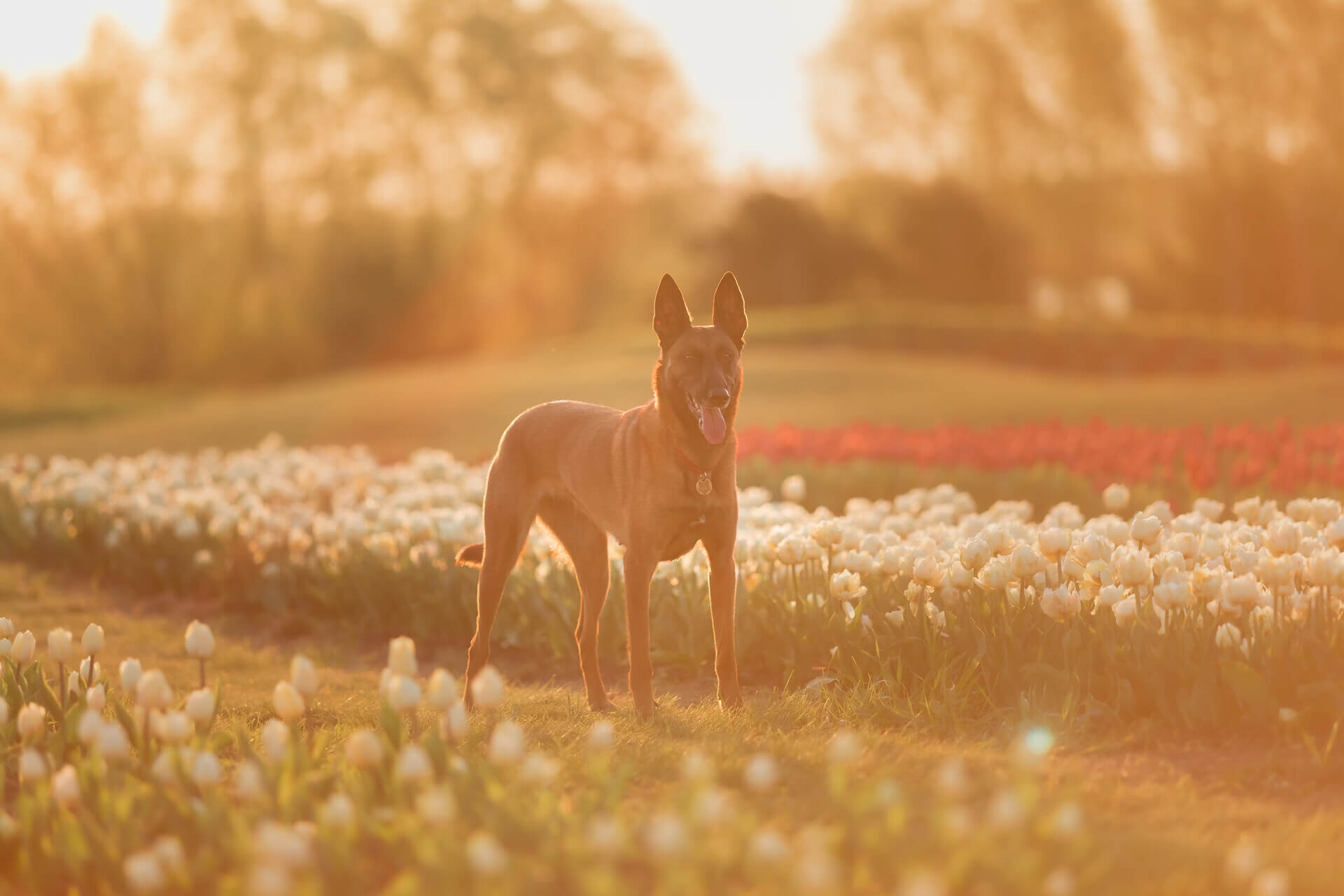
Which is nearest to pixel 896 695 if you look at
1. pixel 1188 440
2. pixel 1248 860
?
pixel 1248 860

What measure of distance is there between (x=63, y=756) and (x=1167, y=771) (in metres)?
4.12

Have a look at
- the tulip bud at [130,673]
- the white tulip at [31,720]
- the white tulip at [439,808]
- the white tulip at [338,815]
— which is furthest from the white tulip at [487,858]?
the white tulip at [31,720]

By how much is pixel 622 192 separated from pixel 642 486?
126 ft

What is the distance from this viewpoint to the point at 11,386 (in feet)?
123

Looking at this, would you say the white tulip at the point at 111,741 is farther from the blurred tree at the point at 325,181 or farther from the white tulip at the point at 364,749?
the blurred tree at the point at 325,181

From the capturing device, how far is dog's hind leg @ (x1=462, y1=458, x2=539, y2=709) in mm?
5895

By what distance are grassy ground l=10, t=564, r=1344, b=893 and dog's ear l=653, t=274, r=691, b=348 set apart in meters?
1.69

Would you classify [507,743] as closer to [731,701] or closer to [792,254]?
[731,701]

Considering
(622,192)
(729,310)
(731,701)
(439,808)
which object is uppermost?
(622,192)

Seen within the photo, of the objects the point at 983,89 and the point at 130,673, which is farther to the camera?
the point at 983,89

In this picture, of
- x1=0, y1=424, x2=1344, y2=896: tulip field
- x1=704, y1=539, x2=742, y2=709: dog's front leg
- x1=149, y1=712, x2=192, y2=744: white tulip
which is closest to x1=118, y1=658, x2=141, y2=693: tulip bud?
x1=0, y1=424, x2=1344, y2=896: tulip field

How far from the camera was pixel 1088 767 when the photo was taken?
15.4 ft

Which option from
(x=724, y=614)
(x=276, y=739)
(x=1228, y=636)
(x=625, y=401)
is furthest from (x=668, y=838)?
(x=625, y=401)

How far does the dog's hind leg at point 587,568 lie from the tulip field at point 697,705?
0.83 feet
